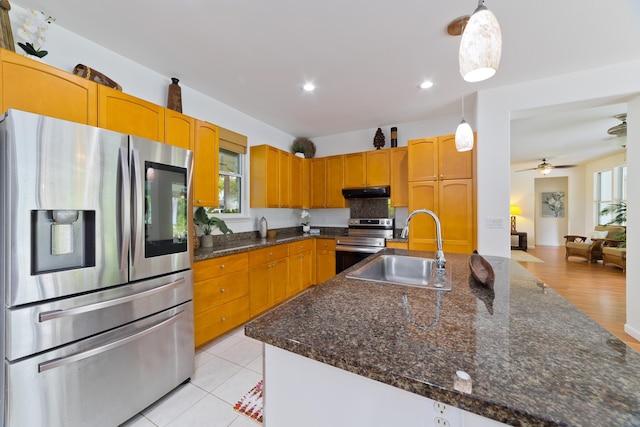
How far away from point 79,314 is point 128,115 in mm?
1400

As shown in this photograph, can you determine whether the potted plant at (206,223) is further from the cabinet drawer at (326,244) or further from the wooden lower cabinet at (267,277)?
the cabinet drawer at (326,244)

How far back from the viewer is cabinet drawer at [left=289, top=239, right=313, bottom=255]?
342 centimetres

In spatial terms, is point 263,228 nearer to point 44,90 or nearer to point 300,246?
point 300,246

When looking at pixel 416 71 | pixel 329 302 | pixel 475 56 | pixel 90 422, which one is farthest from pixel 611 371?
pixel 416 71

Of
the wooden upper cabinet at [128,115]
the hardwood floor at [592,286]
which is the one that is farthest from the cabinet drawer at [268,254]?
the hardwood floor at [592,286]

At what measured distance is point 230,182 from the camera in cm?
323

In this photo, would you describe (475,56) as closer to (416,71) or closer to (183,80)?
(416,71)

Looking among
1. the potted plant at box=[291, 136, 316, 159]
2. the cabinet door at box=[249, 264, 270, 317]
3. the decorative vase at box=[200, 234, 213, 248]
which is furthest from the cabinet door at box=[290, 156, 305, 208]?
the decorative vase at box=[200, 234, 213, 248]

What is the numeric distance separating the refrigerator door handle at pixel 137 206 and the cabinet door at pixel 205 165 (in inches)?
32.0

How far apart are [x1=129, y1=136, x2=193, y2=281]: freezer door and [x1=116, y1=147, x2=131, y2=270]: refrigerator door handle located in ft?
0.09

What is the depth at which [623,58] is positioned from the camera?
2.19m

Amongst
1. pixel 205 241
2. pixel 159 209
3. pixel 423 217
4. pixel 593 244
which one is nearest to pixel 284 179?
pixel 205 241

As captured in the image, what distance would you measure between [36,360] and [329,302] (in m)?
1.42

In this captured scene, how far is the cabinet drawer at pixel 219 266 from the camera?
2.07m
